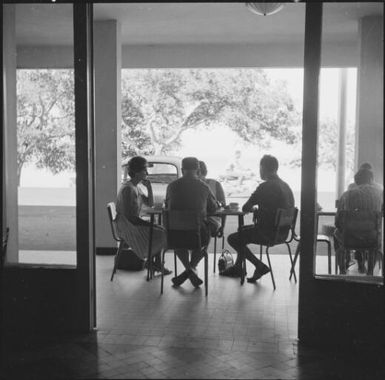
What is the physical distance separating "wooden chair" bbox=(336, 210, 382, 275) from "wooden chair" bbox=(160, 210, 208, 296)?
1.59 m

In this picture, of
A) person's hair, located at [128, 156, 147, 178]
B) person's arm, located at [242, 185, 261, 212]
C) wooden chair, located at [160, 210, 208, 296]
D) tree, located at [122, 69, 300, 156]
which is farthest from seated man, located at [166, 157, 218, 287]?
tree, located at [122, 69, 300, 156]

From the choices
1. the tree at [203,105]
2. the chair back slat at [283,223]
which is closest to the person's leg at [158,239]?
the chair back slat at [283,223]

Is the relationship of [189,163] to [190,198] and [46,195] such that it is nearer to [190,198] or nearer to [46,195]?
[190,198]

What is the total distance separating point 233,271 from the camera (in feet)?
20.1

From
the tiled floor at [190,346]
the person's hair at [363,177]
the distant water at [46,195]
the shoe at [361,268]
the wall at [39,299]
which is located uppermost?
the person's hair at [363,177]

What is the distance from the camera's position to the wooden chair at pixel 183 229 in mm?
5211

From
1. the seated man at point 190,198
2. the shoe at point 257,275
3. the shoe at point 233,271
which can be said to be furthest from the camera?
the shoe at point 233,271

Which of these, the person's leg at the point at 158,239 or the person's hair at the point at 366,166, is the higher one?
the person's hair at the point at 366,166

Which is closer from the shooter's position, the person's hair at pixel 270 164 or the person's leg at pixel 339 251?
the person's leg at pixel 339 251

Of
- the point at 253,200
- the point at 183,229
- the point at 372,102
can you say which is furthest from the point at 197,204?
the point at 372,102

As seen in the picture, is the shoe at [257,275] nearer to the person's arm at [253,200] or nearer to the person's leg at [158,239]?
the person's arm at [253,200]

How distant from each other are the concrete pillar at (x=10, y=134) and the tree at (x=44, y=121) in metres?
0.04

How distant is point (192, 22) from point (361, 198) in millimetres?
Answer: 4823

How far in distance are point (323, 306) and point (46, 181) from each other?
84.7 inches
